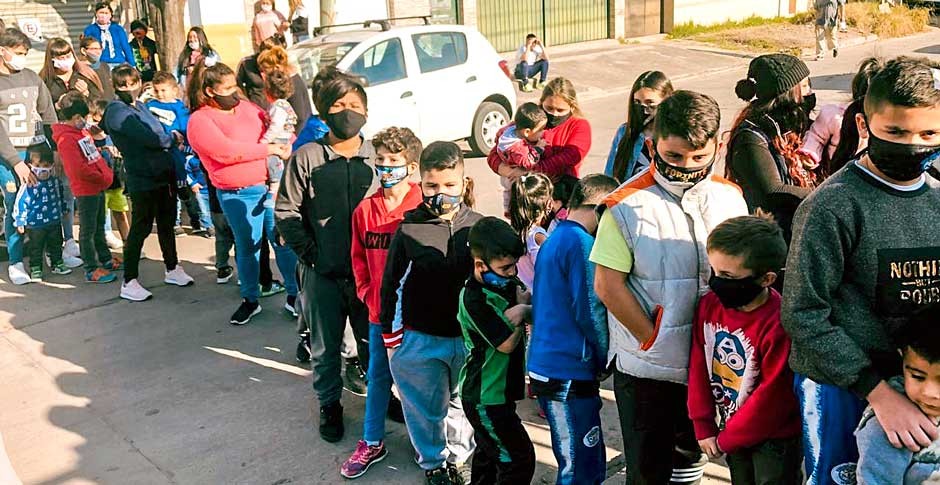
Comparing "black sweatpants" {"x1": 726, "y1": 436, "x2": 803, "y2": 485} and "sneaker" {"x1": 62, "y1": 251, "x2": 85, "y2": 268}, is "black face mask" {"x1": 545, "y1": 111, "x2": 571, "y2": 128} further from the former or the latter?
"sneaker" {"x1": 62, "y1": 251, "x2": 85, "y2": 268}

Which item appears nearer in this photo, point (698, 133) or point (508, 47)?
point (698, 133)

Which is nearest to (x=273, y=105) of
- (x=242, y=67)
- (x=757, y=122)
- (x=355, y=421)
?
(x=242, y=67)

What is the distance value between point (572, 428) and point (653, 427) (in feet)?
1.52

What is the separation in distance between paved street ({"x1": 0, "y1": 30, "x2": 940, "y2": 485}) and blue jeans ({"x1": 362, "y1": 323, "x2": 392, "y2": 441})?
211 millimetres

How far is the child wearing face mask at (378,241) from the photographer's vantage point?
14.0 ft

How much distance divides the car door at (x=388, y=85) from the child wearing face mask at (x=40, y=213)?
3431 millimetres

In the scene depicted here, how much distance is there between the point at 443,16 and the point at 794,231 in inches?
701

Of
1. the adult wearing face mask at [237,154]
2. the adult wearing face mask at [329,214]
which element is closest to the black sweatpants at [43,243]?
the adult wearing face mask at [237,154]

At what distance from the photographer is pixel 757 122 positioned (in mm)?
3877

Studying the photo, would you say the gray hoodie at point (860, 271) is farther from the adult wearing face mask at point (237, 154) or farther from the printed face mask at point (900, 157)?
the adult wearing face mask at point (237, 154)

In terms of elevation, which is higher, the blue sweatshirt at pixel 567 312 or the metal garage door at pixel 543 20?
the metal garage door at pixel 543 20

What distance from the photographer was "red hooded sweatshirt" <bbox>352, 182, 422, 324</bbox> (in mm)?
4332

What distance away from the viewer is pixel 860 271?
2.49m

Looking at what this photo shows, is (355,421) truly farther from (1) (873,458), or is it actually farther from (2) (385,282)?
(1) (873,458)
